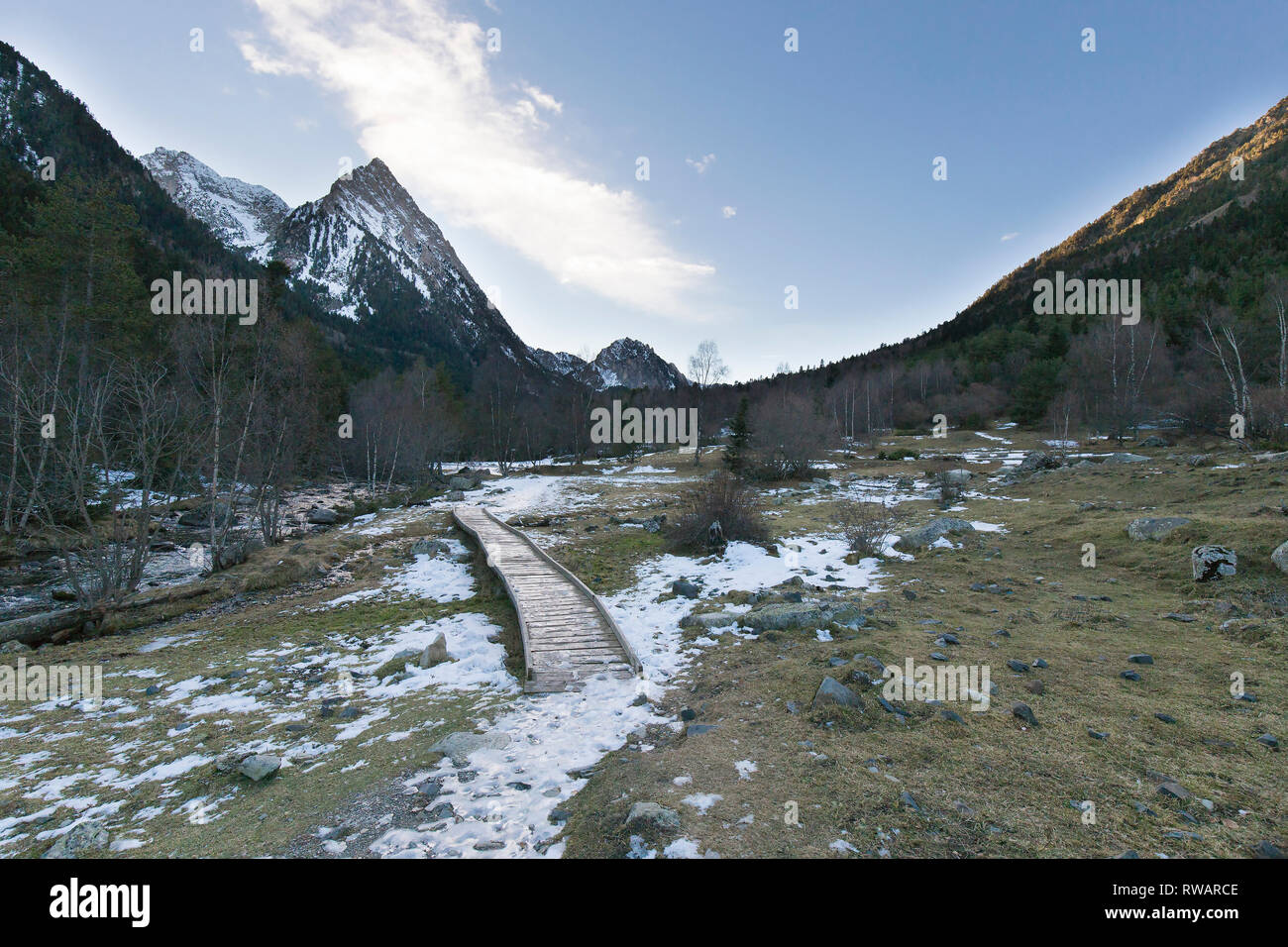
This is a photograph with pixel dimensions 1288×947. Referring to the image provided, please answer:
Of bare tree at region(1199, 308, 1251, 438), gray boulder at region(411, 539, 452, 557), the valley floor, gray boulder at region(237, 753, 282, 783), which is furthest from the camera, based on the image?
bare tree at region(1199, 308, 1251, 438)

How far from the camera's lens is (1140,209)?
11306 centimetres

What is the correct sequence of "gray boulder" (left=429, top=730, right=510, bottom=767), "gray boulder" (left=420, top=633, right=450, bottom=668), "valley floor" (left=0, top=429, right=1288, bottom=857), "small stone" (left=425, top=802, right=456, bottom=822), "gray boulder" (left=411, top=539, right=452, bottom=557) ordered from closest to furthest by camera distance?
"valley floor" (left=0, top=429, right=1288, bottom=857) < "small stone" (left=425, top=802, right=456, bottom=822) < "gray boulder" (left=429, top=730, right=510, bottom=767) < "gray boulder" (left=420, top=633, right=450, bottom=668) < "gray boulder" (left=411, top=539, right=452, bottom=557)

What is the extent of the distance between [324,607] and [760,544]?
12.0 meters

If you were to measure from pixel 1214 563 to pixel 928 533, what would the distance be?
5.80 metres

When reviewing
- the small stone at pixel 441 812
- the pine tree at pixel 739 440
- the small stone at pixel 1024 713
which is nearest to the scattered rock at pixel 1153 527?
the small stone at pixel 1024 713

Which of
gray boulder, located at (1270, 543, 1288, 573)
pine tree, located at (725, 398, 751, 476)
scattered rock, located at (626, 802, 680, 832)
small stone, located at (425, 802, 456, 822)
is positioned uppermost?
pine tree, located at (725, 398, 751, 476)

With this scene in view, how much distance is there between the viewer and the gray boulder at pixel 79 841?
4.23m

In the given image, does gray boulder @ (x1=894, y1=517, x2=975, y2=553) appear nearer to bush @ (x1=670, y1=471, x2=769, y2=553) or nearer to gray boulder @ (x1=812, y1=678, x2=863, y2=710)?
bush @ (x1=670, y1=471, x2=769, y2=553)

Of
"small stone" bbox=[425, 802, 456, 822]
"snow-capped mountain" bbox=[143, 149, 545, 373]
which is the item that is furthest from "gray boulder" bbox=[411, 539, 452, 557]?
"snow-capped mountain" bbox=[143, 149, 545, 373]

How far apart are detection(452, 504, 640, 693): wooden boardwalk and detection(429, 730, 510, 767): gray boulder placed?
1418mm

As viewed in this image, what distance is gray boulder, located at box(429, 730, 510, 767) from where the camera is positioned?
5574 millimetres

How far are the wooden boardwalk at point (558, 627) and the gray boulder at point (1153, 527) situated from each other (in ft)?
40.6
